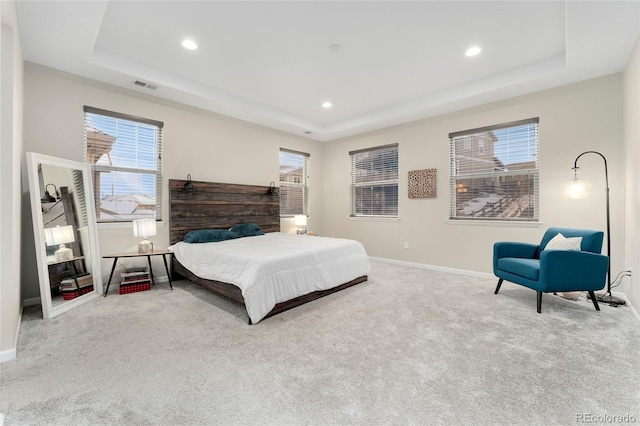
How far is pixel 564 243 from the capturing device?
3.03 m

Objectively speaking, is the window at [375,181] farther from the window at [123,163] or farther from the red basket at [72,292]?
the red basket at [72,292]

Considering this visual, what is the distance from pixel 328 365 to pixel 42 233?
9.76ft

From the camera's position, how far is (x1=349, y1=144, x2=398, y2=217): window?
551cm

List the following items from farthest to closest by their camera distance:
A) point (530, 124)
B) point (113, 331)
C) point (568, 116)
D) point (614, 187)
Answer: point (530, 124) → point (568, 116) → point (614, 187) → point (113, 331)

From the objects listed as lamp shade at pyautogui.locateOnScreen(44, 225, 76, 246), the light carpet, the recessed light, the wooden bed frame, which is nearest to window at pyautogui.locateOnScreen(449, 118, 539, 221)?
the light carpet

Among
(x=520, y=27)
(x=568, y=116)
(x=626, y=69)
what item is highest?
(x=520, y=27)

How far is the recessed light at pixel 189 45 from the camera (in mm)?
3012

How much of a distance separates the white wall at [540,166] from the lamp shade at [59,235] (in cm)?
455

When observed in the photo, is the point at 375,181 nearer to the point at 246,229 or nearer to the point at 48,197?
the point at 246,229

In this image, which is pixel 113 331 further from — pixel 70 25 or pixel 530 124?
pixel 530 124

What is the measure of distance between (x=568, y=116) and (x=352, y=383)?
4218 millimetres

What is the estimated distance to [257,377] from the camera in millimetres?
1808

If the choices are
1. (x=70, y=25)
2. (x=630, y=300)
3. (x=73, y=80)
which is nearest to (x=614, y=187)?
(x=630, y=300)

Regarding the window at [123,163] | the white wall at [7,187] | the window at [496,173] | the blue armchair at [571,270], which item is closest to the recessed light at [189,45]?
the white wall at [7,187]
